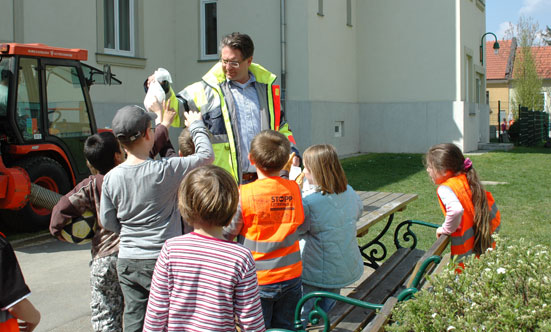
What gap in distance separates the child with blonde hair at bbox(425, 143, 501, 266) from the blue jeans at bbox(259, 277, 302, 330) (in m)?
1.13

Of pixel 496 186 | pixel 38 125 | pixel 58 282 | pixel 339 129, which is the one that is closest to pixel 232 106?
pixel 58 282

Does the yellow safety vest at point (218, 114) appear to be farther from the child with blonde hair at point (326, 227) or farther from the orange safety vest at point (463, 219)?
the orange safety vest at point (463, 219)

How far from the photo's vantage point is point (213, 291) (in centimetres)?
219

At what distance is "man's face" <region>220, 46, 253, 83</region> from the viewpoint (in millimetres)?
3527

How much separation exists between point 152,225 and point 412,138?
56.4ft

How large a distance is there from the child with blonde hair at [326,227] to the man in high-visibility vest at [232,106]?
1.45 ft

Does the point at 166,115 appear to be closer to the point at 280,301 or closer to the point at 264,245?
the point at 264,245

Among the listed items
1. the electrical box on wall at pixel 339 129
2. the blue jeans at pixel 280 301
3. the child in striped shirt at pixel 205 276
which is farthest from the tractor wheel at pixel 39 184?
the electrical box on wall at pixel 339 129

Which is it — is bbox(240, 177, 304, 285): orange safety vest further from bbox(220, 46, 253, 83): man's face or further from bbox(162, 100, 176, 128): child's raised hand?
→ bbox(220, 46, 253, 83): man's face

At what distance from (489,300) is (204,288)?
101cm

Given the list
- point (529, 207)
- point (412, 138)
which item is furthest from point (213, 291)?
point (412, 138)

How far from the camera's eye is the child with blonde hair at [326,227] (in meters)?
3.35

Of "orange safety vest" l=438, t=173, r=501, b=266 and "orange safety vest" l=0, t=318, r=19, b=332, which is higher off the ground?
"orange safety vest" l=438, t=173, r=501, b=266

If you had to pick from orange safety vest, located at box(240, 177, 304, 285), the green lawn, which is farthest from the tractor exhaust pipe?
orange safety vest, located at box(240, 177, 304, 285)
